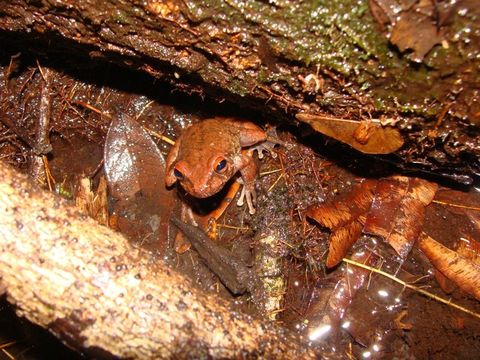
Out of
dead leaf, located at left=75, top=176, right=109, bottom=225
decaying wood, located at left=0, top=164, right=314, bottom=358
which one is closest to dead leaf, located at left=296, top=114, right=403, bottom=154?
decaying wood, located at left=0, top=164, right=314, bottom=358

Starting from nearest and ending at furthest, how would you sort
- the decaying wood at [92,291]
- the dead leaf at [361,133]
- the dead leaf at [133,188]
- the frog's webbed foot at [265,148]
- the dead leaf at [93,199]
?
1. the decaying wood at [92,291]
2. the dead leaf at [361,133]
3. the dead leaf at [93,199]
4. the dead leaf at [133,188]
5. the frog's webbed foot at [265,148]

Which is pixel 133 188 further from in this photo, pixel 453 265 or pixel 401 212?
pixel 453 265

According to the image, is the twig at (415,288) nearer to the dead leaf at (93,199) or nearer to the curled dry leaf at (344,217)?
the curled dry leaf at (344,217)

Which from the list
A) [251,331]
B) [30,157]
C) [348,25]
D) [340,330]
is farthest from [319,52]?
[30,157]

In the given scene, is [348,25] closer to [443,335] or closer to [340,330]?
[340,330]

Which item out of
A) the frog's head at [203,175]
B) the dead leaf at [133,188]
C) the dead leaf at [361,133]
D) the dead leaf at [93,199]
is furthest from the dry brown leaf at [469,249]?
the dead leaf at [93,199]

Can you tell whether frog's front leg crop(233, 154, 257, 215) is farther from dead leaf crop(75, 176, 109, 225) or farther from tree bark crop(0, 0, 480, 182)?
dead leaf crop(75, 176, 109, 225)
